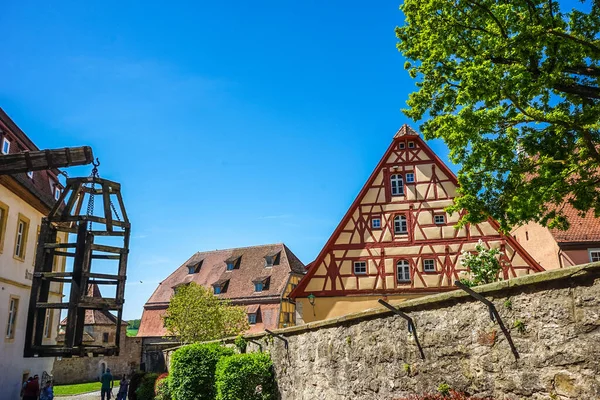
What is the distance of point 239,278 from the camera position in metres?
41.2

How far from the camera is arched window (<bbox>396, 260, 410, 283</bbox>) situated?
21484 mm

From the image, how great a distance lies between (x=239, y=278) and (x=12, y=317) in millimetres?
24486

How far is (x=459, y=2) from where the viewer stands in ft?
38.1

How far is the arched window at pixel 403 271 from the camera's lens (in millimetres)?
21484

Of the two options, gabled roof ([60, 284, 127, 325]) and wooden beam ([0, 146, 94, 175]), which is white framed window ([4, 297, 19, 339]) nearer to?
wooden beam ([0, 146, 94, 175])

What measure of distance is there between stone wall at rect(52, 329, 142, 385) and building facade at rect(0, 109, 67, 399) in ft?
67.0

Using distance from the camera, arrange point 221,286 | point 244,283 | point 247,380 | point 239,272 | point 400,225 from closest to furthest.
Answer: point 247,380 → point 400,225 → point 244,283 → point 221,286 → point 239,272

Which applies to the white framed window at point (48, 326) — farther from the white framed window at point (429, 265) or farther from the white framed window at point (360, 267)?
the white framed window at point (429, 265)

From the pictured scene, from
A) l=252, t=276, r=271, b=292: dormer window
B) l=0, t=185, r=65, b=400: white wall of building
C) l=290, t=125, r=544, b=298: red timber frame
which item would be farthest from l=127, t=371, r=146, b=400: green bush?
l=252, t=276, r=271, b=292: dormer window

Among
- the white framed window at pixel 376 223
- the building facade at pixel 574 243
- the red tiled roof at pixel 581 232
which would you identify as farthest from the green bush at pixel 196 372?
the red tiled roof at pixel 581 232

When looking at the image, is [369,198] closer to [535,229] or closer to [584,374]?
[535,229]

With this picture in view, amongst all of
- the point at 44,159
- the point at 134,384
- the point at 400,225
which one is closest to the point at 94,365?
the point at 134,384

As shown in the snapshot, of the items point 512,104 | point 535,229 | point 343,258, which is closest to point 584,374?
point 512,104

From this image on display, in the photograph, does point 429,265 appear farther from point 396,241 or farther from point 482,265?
point 482,265
